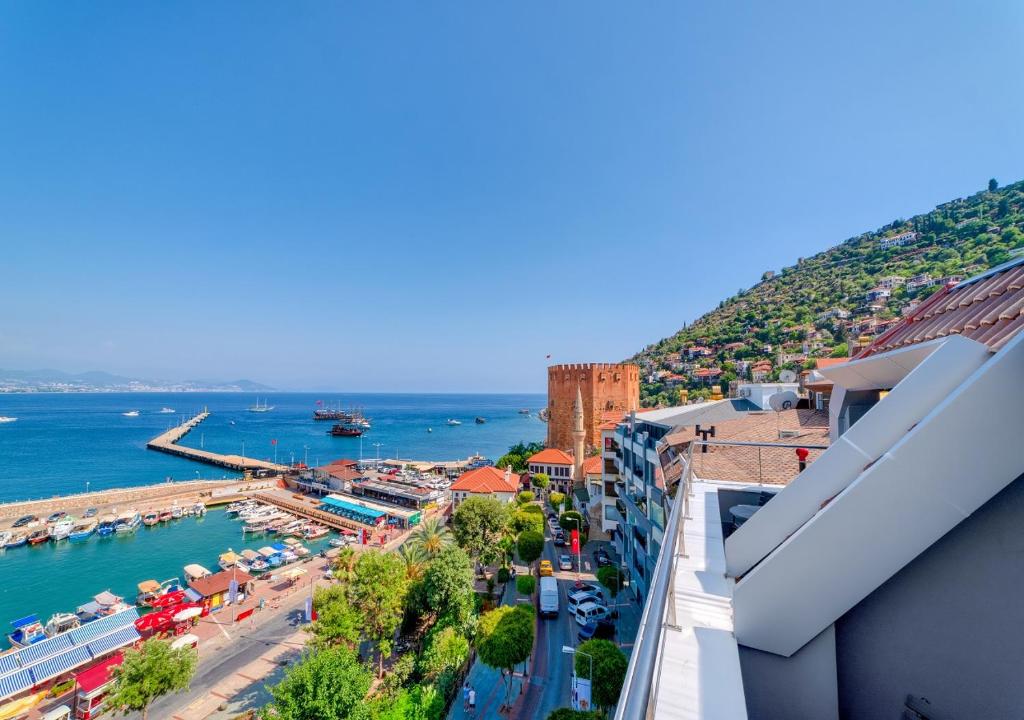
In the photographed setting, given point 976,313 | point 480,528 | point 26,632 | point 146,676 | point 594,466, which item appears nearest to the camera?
point 976,313

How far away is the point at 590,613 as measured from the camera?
18641 millimetres

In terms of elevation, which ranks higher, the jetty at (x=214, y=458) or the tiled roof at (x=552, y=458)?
the tiled roof at (x=552, y=458)

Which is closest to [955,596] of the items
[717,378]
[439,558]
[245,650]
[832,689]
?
[832,689]

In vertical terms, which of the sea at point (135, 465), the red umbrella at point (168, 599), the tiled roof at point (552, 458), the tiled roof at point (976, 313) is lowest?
the sea at point (135, 465)

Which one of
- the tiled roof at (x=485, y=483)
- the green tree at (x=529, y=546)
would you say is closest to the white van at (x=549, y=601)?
the green tree at (x=529, y=546)

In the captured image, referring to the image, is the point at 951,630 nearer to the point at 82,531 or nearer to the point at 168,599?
the point at 168,599

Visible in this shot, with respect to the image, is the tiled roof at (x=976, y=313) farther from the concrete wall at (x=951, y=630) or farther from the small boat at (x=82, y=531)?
the small boat at (x=82, y=531)

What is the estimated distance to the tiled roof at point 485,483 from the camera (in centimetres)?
3638

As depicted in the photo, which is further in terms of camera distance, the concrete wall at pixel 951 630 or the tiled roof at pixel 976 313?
the tiled roof at pixel 976 313

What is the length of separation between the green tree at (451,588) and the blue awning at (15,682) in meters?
17.6

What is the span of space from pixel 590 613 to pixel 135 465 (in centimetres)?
8352

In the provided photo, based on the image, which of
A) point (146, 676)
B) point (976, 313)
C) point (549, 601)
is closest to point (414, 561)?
point (549, 601)

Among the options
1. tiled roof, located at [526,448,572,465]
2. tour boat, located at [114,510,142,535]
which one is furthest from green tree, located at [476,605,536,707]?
tour boat, located at [114,510,142,535]

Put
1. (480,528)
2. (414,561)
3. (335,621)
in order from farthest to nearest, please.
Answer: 1. (480,528)
2. (414,561)
3. (335,621)
